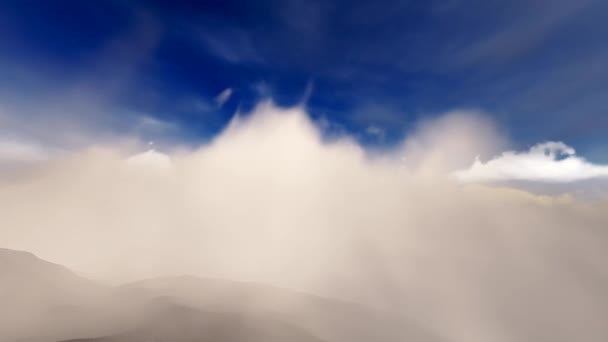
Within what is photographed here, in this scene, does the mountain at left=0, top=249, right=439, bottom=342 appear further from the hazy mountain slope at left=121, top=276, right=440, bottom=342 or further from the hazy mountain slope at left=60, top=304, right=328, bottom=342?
the hazy mountain slope at left=121, top=276, right=440, bottom=342

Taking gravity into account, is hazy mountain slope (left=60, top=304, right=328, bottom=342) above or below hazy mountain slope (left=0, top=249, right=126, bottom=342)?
below

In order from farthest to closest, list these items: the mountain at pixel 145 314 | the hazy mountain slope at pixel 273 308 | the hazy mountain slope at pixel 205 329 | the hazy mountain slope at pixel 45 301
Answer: the hazy mountain slope at pixel 273 308, the hazy mountain slope at pixel 45 301, the mountain at pixel 145 314, the hazy mountain slope at pixel 205 329

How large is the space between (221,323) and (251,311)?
3174 cm

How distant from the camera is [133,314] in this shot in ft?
374

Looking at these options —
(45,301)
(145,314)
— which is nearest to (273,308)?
(145,314)

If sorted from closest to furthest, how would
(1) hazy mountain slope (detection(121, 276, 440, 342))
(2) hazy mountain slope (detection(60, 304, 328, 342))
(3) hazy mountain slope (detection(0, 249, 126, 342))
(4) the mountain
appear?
(2) hazy mountain slope (detection(60, 304, 328, 342)) → (4) the mountain → (3) hazy mountain slope (detection(0, 249, 126, 342)) → (1) hazy mountain slope (detection(121, 276, 440, 342))

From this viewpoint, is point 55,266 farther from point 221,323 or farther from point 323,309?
point 323,309

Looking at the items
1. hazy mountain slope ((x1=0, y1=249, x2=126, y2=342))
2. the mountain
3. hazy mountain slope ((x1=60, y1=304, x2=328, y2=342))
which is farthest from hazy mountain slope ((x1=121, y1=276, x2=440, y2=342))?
hazy mountain slope ((x1=0, y1=249, x2=126, y2=342))

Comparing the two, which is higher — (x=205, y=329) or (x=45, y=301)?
(x=45, y=301)

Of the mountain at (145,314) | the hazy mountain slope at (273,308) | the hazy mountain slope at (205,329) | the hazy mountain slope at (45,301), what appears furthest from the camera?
the hazy mountain slope at (273,308)

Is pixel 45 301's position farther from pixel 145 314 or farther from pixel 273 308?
pixel 273 308

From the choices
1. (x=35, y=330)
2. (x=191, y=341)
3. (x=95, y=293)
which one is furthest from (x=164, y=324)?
(x=95, y=293)

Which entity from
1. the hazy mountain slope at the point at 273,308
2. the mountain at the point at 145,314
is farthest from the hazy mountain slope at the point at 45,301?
the hazy mountain slope at the point at 273,308

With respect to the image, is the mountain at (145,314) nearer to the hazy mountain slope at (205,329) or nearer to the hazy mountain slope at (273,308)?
the hazy mountain slope at (205,329)
